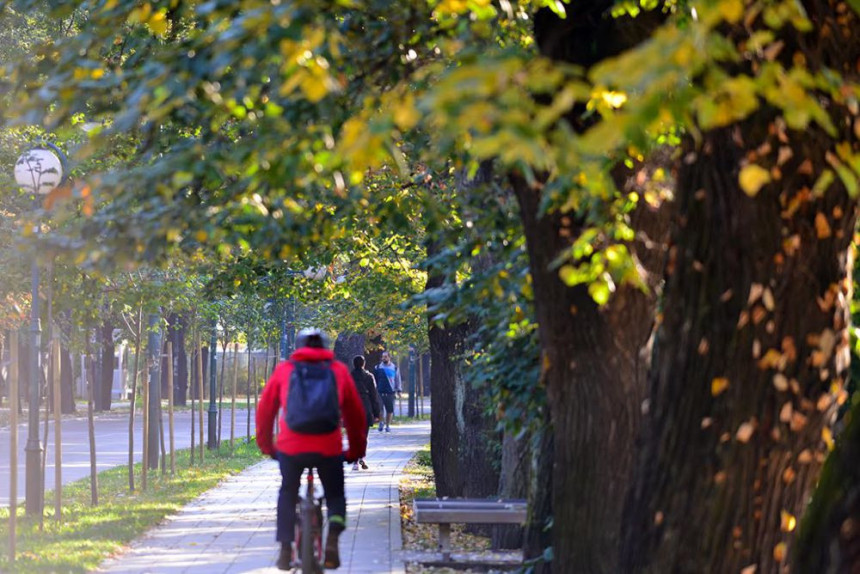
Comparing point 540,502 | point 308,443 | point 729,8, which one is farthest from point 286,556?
point 729,8

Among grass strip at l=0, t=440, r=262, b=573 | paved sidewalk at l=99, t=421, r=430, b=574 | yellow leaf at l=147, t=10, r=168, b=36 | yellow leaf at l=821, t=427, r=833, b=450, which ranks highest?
yellow leaf at l=147, t=10, r=168, b=36

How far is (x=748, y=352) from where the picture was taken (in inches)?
204

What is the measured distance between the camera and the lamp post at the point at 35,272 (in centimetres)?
1410

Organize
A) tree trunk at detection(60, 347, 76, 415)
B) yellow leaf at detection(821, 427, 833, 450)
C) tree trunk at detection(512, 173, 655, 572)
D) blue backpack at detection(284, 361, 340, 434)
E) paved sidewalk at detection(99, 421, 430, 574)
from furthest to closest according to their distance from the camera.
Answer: tree trunk at detection(60, 347, 76, 415) < paved sidewalk at detection(99, 421, 430, 574) < blue backpack at detection(284, 361, 340, 434) < tree trunk at detection(512, 173, 655, 572) < yellow leaf at detection(821, 427, 833, 450)

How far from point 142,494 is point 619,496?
40.6 feet

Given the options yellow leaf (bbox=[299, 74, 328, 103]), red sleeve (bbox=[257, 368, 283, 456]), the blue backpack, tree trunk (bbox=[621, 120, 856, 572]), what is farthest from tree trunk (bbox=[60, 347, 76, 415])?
yellow leaf (bbox=[299, 74, 328, 103])

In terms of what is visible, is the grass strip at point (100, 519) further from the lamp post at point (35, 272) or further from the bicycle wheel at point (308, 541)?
the bicycle wheel at point (308, 541)

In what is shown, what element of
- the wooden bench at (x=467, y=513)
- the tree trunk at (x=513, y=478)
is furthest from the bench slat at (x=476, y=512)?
the tree trunk at (x=513, y=478)

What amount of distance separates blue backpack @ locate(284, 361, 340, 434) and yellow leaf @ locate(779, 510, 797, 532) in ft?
11.8

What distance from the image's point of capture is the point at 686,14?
19.3ft

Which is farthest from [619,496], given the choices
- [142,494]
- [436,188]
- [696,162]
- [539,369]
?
[142,494]

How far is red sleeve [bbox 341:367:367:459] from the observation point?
28.4ft

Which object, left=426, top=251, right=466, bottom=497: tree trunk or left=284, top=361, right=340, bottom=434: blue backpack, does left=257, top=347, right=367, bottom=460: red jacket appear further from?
left=426, top=251, right=466, bottom=497: tree trunk

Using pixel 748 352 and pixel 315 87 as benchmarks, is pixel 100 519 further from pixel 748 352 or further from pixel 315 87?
pixel 315 87
